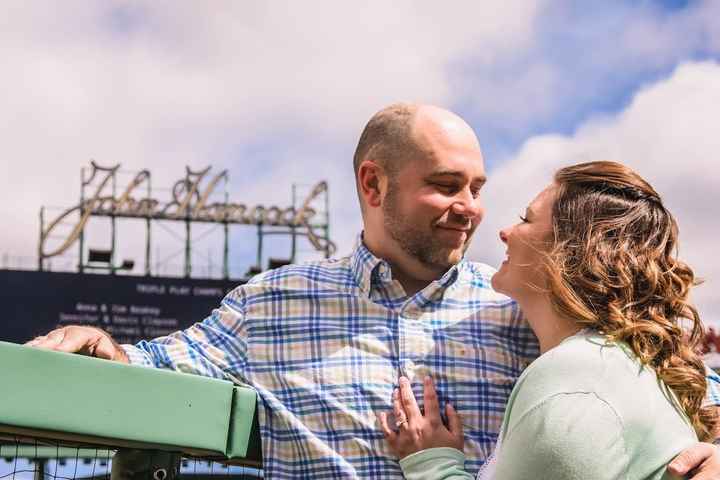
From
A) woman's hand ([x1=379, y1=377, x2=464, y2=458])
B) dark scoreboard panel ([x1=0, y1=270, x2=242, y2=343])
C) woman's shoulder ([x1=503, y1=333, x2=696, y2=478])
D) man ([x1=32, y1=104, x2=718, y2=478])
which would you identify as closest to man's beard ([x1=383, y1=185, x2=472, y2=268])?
man ([x1=32, y1=104, x2=718, y2=478])

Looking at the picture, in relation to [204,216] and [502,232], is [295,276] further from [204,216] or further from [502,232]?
[204,216]

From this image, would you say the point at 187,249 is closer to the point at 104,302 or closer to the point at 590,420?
the point at 104,302

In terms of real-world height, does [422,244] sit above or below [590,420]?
above

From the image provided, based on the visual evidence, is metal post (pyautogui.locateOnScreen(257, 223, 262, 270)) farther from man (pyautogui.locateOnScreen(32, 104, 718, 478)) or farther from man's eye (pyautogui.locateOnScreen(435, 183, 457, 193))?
man's eye (pyautogui.locateOnScreen(435, 183, 457, 193))

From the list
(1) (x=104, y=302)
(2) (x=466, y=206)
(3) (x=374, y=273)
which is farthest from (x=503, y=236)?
(1) (x=104, y=302)

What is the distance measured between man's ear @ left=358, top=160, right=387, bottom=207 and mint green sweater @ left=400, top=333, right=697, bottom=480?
73cm

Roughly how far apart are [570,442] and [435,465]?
0.36m

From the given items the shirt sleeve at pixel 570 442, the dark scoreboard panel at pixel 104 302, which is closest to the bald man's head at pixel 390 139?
the shirt sleeve at pixel 570 442

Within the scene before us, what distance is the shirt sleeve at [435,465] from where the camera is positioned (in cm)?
157

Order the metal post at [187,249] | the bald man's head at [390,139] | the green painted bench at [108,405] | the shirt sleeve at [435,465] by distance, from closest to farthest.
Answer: the green painted bench at [108,405] < the shirt sleeve at [435,465] < the bald man's head at [390,139] < the metal post at [187,249]

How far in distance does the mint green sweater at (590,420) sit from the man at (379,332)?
366 millimetres

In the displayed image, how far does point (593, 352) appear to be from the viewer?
1.39m

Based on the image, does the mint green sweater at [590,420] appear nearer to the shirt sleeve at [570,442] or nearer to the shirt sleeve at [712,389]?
the shirt sleeve at [570,442]

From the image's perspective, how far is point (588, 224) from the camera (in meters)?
1.57
